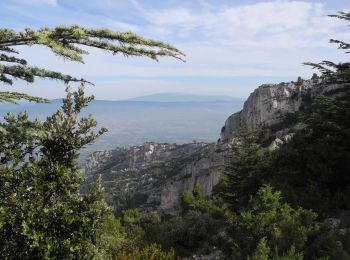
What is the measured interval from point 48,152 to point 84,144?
75 centimetres

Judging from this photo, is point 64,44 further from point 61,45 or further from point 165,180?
point 165,180

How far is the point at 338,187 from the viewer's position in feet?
49.8

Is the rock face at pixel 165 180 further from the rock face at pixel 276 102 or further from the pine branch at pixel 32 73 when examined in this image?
the pine branch at pixel 32 73

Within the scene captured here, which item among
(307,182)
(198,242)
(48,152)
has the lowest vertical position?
(198,242)

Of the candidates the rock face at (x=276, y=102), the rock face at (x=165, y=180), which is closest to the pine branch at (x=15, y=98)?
the rock face at (x=165, y=180)

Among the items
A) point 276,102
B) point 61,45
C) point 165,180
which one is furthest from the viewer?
point 165,180

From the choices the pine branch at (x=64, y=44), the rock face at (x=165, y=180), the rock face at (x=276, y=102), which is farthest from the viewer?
the rock face at (x=165, y=180)

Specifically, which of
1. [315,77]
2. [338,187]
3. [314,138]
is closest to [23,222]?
[338,187]

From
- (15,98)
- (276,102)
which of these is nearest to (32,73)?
(15,98)

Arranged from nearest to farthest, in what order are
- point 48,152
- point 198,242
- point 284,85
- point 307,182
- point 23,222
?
point 23,222, point 48,152, point 198,242, point 307,182, point 284,85

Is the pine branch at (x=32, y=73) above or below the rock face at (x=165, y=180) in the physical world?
above

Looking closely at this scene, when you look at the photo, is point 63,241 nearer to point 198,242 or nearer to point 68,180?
point 68,180

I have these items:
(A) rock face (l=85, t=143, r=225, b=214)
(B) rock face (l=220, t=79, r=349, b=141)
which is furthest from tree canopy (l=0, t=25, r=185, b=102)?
(B) rock face (l=220, t=79, r=349, b=141)

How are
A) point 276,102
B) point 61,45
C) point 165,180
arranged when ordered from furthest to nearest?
point 165,180 → point 276,102 → point 61,45
